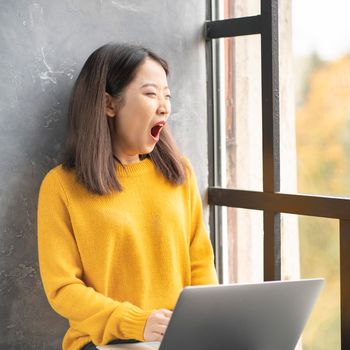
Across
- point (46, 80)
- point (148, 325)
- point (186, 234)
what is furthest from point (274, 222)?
point (46, 80)

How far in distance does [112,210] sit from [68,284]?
23 centimetres

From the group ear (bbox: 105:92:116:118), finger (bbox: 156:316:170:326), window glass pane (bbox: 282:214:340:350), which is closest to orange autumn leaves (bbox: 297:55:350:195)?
window glass pane (bbox: 282:214:340:350)

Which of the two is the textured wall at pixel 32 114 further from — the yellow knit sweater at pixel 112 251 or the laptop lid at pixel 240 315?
the laptop lid at pixel 240 315

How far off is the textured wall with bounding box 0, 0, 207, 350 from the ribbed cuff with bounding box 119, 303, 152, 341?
366mm

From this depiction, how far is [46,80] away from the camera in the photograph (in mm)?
2102

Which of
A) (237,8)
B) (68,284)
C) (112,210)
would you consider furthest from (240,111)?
(68,284)

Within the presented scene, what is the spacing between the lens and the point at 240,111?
251 cm

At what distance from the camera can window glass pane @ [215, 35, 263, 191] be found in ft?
8.05

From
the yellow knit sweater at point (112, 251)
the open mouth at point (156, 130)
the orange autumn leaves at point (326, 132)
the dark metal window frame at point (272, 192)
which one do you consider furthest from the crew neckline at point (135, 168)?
the orange autumn leaves at point (326, 132)

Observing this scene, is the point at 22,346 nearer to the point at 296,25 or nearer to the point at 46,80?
the point at 46,80

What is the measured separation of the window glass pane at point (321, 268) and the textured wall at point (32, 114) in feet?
2.53

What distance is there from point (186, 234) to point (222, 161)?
0.44 metres

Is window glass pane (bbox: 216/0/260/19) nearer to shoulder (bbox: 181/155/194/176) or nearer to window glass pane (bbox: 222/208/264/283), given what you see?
shoulder (bbox: 181/155/194/176)

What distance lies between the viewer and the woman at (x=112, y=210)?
1.96m
